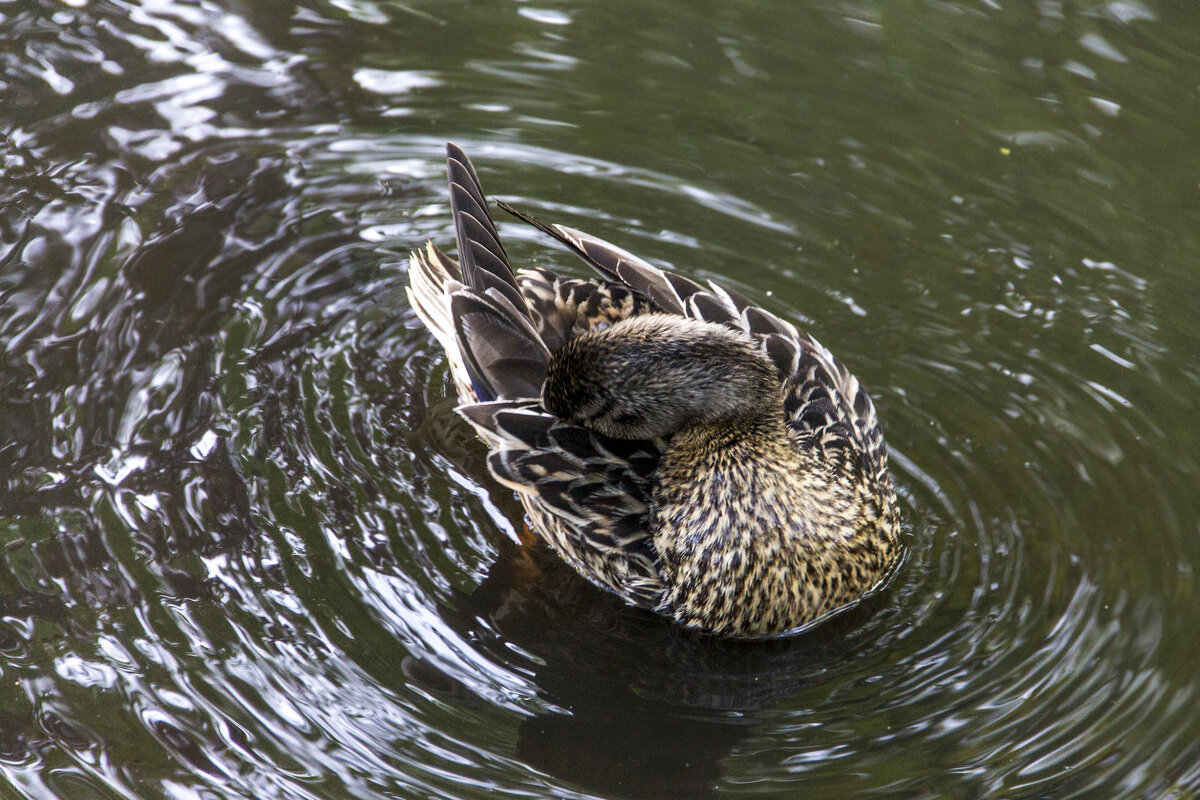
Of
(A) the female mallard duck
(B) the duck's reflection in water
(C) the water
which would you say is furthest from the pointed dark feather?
(B) the duck's reflection in water

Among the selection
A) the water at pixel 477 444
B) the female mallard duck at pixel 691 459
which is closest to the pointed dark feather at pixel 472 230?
the female mallard duck at pixel 691 459

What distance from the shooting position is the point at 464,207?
576 cm

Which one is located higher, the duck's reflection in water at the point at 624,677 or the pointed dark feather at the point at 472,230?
the pointed dark feather at the point at 472,230

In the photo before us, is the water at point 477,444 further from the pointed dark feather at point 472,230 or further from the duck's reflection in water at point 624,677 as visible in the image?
the pointed dark feather at point 472,230

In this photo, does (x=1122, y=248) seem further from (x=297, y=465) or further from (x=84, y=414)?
(x=84, y=414)

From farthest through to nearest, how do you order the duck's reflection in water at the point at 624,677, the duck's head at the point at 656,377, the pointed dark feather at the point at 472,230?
the pointed dark feather at the point at 472,230 < the duck's head at the point at 656,377 < the duck's reflection in water at the point at 624,677

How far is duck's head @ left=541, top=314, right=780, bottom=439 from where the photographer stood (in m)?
4.79

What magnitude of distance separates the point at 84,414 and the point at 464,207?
1.86 metres

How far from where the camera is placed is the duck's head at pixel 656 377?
188 inches

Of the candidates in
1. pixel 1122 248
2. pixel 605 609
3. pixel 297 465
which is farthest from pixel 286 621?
pixel 1122 248

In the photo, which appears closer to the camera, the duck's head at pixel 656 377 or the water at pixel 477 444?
the water at pixel 477 444

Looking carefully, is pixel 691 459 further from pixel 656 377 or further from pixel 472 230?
pixel 472 230

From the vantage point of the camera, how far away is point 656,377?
4.80 m

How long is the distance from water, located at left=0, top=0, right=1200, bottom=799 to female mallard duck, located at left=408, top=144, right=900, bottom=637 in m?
0.22
